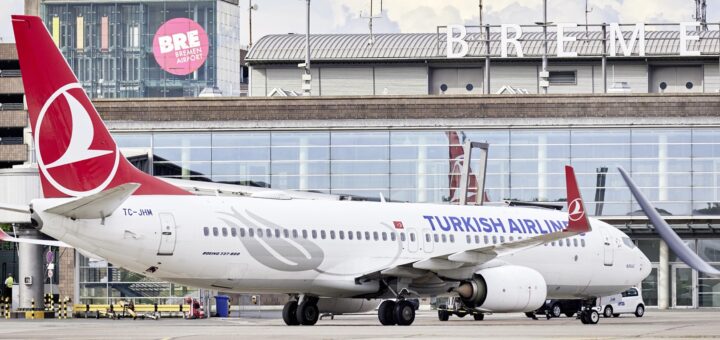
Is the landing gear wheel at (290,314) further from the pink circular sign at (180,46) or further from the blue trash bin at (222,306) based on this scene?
the pink circular sign at (180,46)

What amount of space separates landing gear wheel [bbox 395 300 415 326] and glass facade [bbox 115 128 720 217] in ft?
87.1

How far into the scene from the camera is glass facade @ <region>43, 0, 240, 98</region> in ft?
390

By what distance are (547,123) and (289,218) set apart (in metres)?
29.9

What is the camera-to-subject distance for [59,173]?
33.2 metres

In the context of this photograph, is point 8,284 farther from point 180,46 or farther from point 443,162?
point 180,46

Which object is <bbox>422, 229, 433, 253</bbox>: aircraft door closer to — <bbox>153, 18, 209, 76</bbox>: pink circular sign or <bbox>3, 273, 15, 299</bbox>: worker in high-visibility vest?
Result: <bbox>3, 273, 15, 299</bbox>: worker in high-visibility vest

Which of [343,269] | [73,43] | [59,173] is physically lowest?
[343,269]

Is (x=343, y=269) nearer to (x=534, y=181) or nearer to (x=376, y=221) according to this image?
(x=376, y=221)

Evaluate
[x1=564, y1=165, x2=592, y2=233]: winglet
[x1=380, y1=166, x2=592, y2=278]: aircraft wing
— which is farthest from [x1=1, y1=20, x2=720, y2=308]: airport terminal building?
[x1=564, y1=165, x2=592, y2=233]: winglet

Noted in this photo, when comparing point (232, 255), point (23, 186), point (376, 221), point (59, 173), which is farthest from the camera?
point (23, 186)

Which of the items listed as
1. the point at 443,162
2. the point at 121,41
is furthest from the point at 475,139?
the point at 121,41

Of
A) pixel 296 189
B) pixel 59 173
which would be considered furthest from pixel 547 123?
pixel 59 173

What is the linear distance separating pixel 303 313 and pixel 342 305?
138 cm

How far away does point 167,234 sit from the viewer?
114 ft
